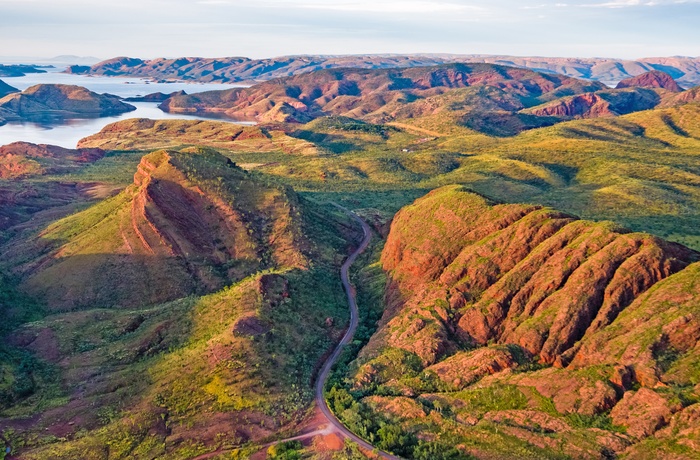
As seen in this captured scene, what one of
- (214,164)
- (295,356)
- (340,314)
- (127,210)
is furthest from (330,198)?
(295,356)

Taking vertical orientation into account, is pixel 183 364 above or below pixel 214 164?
below

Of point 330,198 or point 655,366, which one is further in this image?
point 330,198

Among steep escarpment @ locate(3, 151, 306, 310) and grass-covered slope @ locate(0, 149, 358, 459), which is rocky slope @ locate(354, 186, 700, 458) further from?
steep escarpment @ locate(3, 151, 306, 310)

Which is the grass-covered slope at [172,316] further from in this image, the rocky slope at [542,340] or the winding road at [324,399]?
the rocky slope at [542,340]

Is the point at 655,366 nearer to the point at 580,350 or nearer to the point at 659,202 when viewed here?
the point at 580,350

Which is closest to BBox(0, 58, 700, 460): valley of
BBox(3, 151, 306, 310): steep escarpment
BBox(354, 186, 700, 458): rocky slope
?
BBox(354, 186, 700, 458): rocky slope

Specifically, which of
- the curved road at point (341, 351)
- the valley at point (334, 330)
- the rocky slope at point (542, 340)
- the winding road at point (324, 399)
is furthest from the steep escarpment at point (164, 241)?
the rocky slope at point (542, 340)

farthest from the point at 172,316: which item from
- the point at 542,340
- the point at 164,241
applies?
the point at 542,340

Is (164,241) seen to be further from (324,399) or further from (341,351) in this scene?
(324,399)
